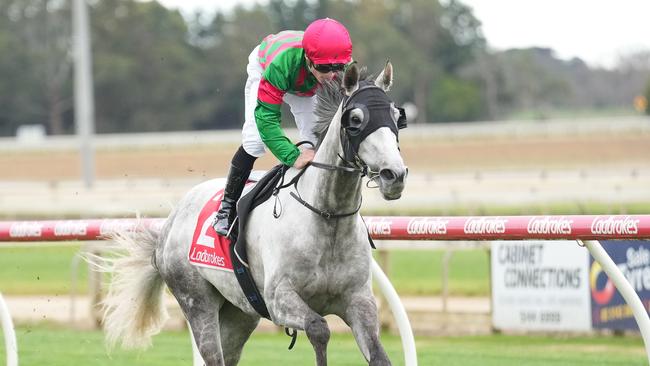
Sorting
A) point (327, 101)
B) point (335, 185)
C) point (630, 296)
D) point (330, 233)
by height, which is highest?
point (327, 101)

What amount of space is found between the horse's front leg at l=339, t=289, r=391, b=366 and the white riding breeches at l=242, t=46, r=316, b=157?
2.70 feet

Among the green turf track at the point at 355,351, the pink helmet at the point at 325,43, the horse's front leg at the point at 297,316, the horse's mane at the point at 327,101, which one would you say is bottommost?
the green turf track at the point at 355,351

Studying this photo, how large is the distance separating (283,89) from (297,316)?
972 millimetres

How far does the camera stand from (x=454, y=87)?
58.8 m

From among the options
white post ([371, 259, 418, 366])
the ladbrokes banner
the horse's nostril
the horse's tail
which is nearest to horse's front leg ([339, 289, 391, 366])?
the horse's nostril

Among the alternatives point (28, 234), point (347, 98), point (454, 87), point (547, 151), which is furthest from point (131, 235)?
point (454, 87)

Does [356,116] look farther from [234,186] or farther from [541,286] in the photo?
[541,286]

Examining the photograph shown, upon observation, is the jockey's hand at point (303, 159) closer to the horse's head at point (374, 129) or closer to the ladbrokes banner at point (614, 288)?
the horse's head at point (374, 129)

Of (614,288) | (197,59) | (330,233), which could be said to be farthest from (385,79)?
(197,59)

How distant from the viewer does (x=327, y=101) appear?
15.5 feet

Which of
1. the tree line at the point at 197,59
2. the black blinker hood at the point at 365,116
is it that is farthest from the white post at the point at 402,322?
the tree line at the point at 197,59

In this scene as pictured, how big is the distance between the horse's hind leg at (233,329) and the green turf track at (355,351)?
168cm

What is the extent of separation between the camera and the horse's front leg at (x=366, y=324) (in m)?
4.36

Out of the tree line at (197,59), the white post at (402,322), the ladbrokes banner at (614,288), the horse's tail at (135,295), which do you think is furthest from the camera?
the tree line at (197,59)
